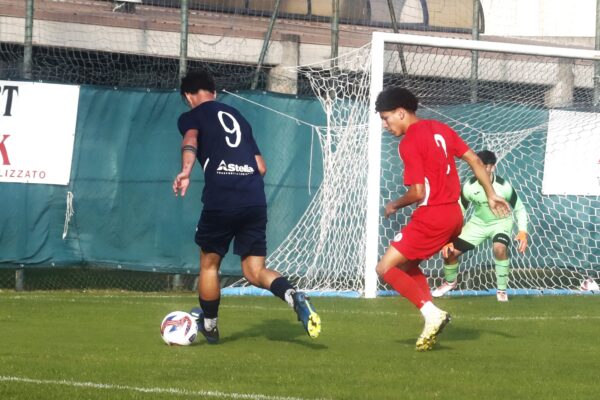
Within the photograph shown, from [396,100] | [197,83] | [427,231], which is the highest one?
[197,83]

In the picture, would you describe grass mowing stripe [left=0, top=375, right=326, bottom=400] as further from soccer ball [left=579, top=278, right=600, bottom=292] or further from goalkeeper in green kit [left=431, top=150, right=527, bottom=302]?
soccer ball [left=579, top=278, right=600, bottom=292]

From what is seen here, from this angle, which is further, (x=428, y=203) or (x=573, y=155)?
(x=573, y=155)

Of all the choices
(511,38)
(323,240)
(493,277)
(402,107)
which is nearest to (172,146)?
(323,240)

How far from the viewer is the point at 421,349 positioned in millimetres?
9109

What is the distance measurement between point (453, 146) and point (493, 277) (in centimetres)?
964

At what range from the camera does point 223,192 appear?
935 centimetres

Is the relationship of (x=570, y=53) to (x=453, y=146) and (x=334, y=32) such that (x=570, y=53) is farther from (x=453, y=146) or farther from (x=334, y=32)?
(x=453, y=146)

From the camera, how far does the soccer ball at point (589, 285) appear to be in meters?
17.5

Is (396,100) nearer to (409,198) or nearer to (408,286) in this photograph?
(409,198)

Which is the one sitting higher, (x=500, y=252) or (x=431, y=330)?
(x=500, y=252)

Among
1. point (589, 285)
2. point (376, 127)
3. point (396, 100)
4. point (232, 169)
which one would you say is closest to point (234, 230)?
point (232, 169)

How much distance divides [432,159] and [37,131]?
8443mm

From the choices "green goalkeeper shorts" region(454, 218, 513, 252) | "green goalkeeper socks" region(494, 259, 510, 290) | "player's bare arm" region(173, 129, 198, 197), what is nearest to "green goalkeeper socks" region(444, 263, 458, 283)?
"green goalkeeper shorts" region(454, 218, 513, 252)

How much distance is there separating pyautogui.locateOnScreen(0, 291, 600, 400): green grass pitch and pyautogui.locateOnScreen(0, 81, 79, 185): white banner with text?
2877mm
